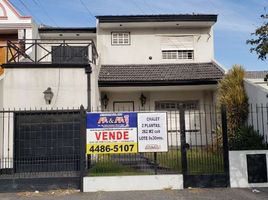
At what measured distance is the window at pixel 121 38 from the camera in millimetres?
19656

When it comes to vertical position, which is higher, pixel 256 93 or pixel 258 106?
pixel 256 93

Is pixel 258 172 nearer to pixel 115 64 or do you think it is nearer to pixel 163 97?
pixel 163 97

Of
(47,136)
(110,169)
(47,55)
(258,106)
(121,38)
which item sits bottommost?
(110,169)

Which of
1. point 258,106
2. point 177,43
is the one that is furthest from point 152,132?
point 177,43

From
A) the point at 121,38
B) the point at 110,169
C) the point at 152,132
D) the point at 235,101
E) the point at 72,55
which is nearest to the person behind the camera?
the point at 152,132

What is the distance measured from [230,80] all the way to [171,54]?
5561 mm

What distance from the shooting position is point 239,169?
10.2 m

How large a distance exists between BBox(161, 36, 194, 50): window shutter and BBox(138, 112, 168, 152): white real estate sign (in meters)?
9.81

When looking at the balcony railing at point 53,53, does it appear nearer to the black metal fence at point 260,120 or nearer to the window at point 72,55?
the window at point 72,55

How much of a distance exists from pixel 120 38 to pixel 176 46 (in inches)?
118

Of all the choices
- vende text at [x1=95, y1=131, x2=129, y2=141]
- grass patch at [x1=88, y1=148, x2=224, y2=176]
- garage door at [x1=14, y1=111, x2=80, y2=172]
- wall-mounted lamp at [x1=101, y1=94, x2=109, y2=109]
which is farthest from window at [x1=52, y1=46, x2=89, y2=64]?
grass patch at [x1=88, y1=148, x2=224, y2=176]

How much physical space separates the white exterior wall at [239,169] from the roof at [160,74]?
7.08 meters

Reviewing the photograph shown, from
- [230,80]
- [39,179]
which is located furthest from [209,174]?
[230,80]

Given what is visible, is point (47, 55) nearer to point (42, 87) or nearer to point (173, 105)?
point (42, 87)
